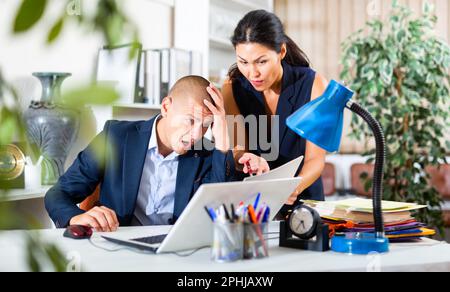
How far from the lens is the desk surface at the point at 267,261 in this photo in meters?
1.22

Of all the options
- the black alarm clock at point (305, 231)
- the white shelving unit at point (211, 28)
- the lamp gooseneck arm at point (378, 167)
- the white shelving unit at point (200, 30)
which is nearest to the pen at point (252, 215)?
the black alarm clock at point (305, 231)

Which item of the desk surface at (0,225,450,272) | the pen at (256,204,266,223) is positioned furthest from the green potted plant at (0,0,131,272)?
the pen at (256,204,266,223)

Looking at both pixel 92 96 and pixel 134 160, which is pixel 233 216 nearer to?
pixel 134 160

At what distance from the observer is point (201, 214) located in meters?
1.29

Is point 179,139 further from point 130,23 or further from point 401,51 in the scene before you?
point 401,51

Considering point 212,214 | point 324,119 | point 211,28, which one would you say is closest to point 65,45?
point 212,214

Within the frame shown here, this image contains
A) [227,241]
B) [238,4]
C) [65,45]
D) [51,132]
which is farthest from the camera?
[238,4]

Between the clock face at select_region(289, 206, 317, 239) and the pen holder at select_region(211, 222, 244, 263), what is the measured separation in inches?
8.7

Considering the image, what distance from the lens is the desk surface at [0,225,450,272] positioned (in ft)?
3.99

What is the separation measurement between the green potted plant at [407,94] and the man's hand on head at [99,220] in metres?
2.89

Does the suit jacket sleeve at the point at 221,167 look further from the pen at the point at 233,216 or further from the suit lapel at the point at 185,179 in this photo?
the pen at the point at 233,216

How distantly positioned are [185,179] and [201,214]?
0.65 m

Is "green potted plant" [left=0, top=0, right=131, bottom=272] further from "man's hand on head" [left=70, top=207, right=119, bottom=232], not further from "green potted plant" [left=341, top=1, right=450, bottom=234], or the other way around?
"green potted plant" [left=341, top=1, right=450, bottom=234]

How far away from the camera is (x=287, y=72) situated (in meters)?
2.36
